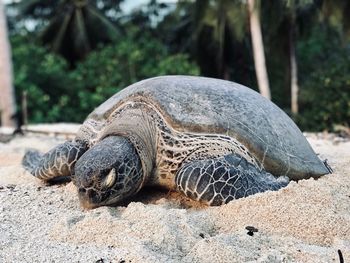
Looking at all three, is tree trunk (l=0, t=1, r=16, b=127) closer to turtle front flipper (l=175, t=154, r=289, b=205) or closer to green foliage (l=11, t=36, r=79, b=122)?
green foliage (l=11, t=36, r=79, b=122)

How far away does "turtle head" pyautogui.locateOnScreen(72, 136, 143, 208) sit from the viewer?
2.72m

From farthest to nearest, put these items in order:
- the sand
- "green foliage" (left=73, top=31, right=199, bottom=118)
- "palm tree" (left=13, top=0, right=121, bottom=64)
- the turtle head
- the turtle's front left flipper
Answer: "palm tree" (left=13, top=0, right=121, bottom=64)
"green foliage" (left=73, top=31, right=199, bottom=118)
the turtle's front left flipper
the turtle head
the sand

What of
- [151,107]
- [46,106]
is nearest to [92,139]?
[151,107]

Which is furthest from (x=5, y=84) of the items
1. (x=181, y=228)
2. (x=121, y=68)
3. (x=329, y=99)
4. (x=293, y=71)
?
(x=293, y=71)

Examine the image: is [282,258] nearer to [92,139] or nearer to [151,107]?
[151,107]

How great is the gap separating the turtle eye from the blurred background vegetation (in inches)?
298

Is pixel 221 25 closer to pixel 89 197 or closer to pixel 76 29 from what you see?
pixel 76 29

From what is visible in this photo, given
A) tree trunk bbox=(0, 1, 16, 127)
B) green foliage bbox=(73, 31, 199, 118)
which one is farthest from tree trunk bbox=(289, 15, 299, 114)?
tree trunk bbox=(0, 1, 16, 127)

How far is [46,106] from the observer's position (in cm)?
1188

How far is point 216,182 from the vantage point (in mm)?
2762

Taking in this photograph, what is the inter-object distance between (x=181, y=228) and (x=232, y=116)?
0.98m

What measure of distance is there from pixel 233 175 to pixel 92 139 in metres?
1.09

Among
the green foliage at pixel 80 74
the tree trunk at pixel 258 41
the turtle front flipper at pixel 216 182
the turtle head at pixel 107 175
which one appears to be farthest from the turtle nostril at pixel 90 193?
the tree trunk at pixel 258 41

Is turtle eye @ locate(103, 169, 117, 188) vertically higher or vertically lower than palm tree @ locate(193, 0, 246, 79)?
higher
